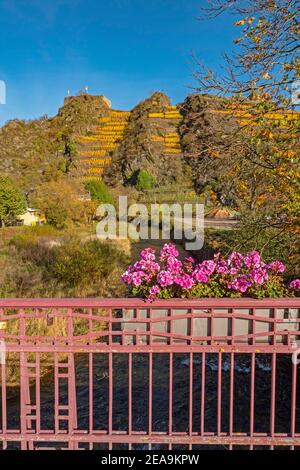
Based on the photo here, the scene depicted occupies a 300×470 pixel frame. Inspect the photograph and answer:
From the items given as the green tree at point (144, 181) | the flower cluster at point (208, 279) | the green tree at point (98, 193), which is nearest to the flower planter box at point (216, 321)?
the flower cluster at point (208, 279)

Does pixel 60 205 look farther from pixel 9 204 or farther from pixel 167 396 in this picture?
pixel 167 396

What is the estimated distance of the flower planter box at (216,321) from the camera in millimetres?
2230

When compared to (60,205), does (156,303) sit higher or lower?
lower

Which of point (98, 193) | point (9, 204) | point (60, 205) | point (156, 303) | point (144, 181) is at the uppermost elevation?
point (144, 181)

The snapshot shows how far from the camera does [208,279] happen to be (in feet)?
8.09

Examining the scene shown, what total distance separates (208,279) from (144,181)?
188 ft

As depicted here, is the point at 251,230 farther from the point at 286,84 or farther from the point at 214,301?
the point at 214,301

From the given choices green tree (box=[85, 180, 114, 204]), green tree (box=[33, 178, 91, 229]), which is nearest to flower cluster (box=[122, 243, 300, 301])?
green tree (box=[33, 178, 91, 229])

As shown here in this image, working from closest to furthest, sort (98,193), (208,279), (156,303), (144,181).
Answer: (156,303)
(208,279)
(98,193)
(144,181)

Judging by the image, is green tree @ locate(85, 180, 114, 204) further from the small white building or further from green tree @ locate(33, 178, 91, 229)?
green tree @ locate(33, 178, 91, 229)

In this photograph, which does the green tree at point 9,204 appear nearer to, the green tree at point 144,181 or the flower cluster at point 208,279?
the flower cluster at point 208,279

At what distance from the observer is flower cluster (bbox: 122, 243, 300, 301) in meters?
2.32

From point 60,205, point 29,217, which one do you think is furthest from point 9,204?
Result: point 60,205
